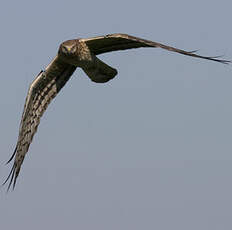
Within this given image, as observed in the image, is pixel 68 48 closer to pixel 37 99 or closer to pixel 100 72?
pixel 100 72

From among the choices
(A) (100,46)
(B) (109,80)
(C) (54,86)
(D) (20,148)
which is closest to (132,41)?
(A) (100,46)

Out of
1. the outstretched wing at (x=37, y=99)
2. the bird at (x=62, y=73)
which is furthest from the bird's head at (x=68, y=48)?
the outstretched wing at (x=37, y=99)

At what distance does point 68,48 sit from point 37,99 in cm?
244

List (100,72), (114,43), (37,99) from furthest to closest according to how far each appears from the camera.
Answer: (37,99) → (100,72) → (114,43)

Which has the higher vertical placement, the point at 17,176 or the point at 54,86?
the point at 54,86

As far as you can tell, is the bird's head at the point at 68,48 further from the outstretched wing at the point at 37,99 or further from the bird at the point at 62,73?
the outstretched wing at the point at 37,99

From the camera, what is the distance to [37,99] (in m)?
18.3

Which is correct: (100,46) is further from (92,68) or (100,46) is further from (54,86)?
(54,86)

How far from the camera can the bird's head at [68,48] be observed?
639 inches

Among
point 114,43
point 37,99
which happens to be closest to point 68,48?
point 114,43

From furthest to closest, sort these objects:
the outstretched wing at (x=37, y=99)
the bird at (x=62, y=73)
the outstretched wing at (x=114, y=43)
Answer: the outstretched wing at (x=37, y=99) → the bird at (x=62, y=73) → the outstretched wing at (x=114, y=43)

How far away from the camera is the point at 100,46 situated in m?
16.4

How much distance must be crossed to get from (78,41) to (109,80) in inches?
61.9

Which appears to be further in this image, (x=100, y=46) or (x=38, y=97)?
(x=38, y=97)
